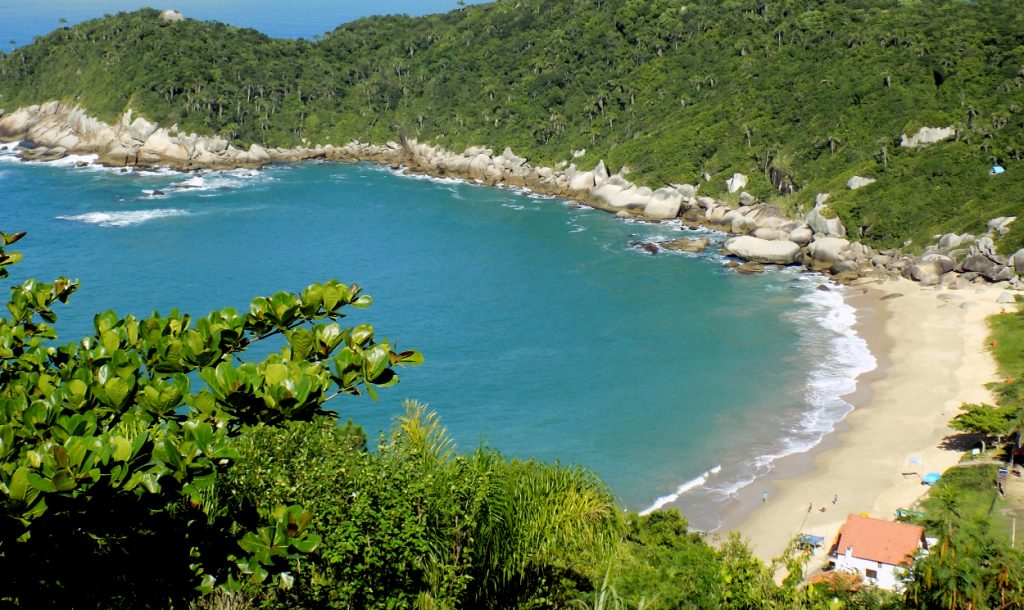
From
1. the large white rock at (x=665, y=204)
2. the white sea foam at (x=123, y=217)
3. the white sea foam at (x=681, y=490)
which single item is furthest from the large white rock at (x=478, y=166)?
the white sea foam at (x=681, y=490)

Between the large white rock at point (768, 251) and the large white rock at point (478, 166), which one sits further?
the large white rock at point (478, 166)

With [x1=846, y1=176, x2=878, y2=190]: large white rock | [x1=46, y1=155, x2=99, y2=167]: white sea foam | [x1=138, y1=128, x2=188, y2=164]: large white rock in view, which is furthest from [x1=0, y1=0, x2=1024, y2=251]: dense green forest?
[x1=46, y1=155, x2=99, y2=167]: white sea foam

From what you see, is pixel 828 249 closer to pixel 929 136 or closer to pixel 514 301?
pixel 929 136

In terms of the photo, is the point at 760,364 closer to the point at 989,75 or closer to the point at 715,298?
the point at 715,298

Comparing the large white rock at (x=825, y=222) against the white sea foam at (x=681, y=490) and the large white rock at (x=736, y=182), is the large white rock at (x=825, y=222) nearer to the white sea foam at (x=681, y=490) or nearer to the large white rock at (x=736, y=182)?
the large white rock at (x=736, y=182)

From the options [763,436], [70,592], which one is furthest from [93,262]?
[70,592]

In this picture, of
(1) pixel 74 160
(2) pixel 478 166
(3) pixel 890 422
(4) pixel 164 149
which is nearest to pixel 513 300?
A: (3) pixel 890 422
